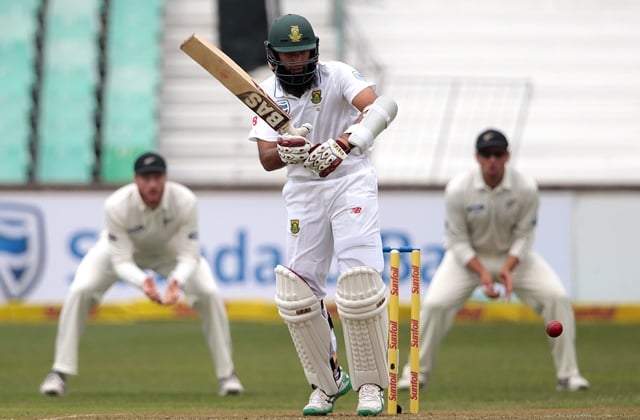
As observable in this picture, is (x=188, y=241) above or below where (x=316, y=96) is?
below

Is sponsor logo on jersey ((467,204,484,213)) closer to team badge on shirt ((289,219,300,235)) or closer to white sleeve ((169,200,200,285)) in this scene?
white sleeve ((169,200,200,285))

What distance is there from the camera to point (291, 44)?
5652 mm

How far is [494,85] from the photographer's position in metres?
16.2

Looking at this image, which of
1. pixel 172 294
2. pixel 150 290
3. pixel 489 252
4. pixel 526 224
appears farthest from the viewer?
pixel 489 252

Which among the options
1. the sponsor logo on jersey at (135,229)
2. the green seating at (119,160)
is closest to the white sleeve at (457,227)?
the sponsor logo on jersey at (135,229)

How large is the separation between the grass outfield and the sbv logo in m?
0.75

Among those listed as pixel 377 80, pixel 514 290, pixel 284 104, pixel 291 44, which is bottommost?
pixel 514 290

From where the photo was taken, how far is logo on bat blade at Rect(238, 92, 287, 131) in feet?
18.3

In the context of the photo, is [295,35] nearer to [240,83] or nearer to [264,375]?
[240,83]

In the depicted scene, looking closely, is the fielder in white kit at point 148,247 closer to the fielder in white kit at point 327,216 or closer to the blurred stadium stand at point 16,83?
the fielder in white kit at point 327,216

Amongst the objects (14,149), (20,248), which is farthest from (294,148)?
(14,149)

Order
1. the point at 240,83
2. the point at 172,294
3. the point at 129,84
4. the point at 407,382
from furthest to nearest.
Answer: the point at 129,84, the point at 407,382, the point at 172,294, the point at 240,83

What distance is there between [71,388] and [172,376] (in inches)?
35.0

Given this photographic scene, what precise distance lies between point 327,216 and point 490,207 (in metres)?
2.63
